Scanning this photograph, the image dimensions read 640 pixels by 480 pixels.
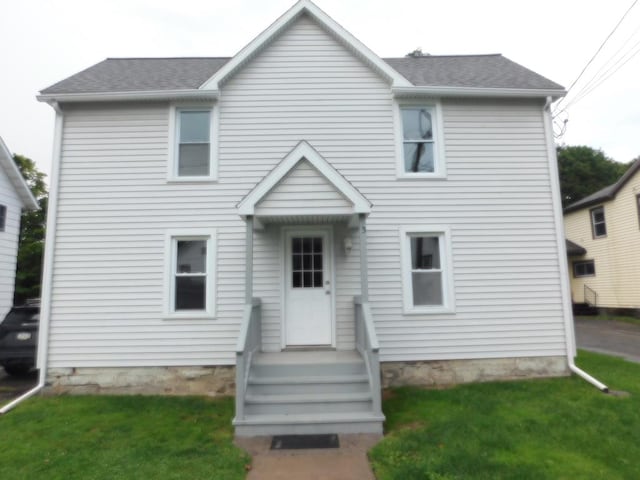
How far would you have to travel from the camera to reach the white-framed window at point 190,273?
22.4ft

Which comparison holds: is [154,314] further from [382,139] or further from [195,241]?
[382,139]

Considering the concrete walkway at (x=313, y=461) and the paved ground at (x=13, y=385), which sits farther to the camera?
the paved ground at (x=13, y=385)

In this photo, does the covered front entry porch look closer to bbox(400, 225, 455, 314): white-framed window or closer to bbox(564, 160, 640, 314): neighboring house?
bbox(400, 225, 455, 314): white-framed window

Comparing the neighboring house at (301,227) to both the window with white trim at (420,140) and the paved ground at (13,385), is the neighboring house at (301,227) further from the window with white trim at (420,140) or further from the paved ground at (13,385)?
the paved ground at (13,385)

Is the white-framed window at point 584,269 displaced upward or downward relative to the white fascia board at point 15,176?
downward

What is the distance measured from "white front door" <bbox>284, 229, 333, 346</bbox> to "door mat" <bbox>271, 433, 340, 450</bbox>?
2062mm

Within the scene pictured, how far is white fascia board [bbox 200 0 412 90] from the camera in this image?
23.7 ft

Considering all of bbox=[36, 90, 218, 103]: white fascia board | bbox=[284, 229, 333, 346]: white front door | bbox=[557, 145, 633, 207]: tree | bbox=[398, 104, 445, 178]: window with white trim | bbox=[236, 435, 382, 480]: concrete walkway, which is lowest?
bbox=[236, 435, 382, 480]: concrete walkway

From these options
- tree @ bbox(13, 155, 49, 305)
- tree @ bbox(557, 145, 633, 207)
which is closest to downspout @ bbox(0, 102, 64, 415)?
tree @ bbox(13, 155, 49, 305)

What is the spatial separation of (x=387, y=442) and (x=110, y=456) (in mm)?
3356

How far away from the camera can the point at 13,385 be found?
767cm

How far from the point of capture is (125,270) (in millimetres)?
6902

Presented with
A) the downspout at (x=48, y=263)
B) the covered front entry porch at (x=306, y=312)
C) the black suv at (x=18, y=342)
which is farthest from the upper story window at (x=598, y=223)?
the black suv at (x=18, y=342)

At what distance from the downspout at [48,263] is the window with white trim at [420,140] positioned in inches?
262
